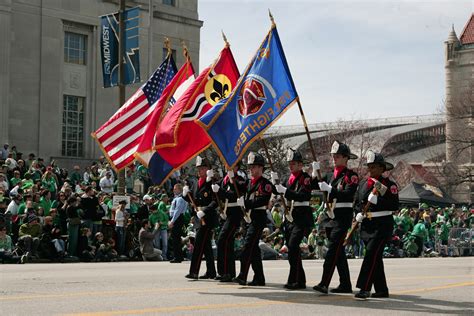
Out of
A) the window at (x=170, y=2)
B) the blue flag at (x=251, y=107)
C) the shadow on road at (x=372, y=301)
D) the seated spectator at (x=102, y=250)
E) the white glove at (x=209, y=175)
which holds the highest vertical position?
the window at (x=170, y=2)

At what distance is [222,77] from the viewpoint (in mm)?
15641

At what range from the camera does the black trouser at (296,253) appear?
43.8 ft

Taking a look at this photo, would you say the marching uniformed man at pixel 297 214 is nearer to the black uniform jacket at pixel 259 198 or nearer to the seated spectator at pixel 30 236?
the black uniform jacket at pixel 259 198

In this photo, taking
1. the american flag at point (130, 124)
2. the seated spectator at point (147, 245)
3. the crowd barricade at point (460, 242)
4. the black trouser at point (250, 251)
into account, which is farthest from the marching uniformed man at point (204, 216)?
the crowd barricade at point (460, 242)

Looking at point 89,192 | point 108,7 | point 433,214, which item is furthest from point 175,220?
point 108,7

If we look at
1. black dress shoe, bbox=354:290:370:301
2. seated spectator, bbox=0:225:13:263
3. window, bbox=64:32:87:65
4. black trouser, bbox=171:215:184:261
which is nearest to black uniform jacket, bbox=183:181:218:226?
black dress shoe, bbox=354:290:370:301

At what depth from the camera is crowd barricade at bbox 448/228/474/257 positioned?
1324 inches

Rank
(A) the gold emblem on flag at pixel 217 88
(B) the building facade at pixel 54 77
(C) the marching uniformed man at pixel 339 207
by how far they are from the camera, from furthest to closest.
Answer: (B) the building facade at pixel 54 77
(A) the gold emblem on flag at pixel 217 88
(C) the marching uniformed man at pixel 339 207

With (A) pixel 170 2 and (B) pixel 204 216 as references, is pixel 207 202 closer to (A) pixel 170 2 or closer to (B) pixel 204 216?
(B) pixel 204 216

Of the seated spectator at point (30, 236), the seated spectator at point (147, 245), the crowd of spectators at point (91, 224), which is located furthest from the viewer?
the seated spectator at point (147, 245)

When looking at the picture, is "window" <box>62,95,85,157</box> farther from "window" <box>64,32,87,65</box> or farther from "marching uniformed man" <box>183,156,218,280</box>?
"marching uniformed man" <box>183,156,218,280</box>

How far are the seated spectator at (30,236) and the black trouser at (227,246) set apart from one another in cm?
763

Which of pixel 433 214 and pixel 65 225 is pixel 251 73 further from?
pixel 433 214

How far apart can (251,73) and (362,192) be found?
9.24 ft
